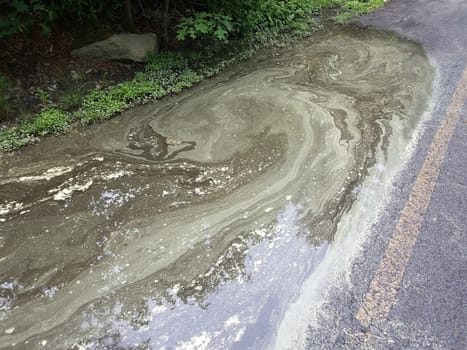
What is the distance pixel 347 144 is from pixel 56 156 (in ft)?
7.72

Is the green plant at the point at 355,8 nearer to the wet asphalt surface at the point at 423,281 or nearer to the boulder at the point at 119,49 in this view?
the boulder at the point at 119,49

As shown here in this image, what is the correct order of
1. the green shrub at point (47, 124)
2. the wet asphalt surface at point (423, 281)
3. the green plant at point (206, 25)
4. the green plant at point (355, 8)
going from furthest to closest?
1. the green plant at point (355, 8)
2. the green plant at point (206, 25)
3. the green shrub at point (47, 124)
4. the wet asphalt surface at point (423, 281)

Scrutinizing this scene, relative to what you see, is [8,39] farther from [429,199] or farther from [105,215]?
[429,199]

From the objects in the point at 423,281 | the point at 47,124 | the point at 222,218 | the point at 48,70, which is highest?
the point at 48,70

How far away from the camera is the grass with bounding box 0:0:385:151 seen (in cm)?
352

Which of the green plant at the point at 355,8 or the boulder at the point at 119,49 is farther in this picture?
the green plant at the point at 355,8

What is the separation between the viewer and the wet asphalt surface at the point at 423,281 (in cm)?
194

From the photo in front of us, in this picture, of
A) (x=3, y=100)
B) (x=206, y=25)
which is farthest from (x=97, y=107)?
(x=206, y=25)

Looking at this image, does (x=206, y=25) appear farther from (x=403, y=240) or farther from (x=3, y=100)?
(x=403, y=240)

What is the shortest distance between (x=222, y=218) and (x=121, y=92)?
2.02 m

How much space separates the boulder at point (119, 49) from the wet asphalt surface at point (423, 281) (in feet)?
9.94

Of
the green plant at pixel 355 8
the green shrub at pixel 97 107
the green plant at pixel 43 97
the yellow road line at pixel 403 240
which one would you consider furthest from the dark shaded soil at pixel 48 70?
the green plant at pixel 355 8

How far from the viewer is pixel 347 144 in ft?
10.8

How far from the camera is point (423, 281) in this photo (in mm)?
2172
